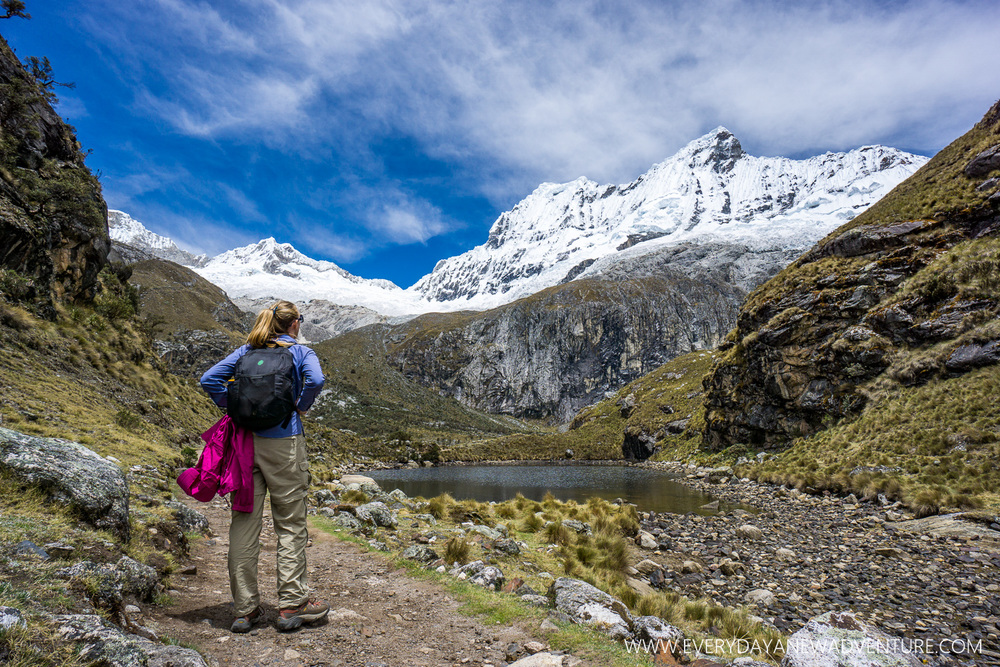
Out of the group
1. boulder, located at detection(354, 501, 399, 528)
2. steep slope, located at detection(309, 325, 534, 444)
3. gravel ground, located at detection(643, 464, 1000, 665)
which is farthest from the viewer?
steep slope, located at detection(309, 325, 534, 444)

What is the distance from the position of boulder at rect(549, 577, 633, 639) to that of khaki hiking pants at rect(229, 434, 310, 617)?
3.58 meters

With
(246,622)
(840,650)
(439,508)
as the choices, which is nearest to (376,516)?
(439,508)

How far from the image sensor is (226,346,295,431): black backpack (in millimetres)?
4828

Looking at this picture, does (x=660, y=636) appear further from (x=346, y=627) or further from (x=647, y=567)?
(x=647, y=567)

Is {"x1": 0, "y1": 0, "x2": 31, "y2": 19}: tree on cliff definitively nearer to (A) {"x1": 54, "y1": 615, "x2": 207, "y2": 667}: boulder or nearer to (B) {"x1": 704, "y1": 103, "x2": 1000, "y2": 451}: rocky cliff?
(A) {"x1": 54, "y1": 615, "x2": 207, "y2": 667}: boulder

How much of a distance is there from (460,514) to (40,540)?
13274 millimetres

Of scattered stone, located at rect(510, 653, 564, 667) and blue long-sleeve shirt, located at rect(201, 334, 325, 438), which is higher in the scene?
blue long-sleeve shirt, located at rect(201, 334, 325, 438)

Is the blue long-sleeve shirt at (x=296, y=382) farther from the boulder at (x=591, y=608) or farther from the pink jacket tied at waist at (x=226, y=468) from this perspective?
the boulder at (x=591, y=608)

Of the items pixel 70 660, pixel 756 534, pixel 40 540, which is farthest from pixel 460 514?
pixel 70 660

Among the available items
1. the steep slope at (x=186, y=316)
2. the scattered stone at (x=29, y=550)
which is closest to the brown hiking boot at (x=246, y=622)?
the scattered stone at (x=29, y=550)

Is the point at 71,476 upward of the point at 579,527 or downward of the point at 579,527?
upward

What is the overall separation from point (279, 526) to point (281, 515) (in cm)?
12

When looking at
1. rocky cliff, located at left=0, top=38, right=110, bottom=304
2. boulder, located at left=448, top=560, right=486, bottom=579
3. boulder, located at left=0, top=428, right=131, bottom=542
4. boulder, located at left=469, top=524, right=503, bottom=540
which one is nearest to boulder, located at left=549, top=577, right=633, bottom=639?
boulder, located at left=448, top=560, right=486, bottom=579

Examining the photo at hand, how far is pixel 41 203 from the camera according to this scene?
63.6ft
